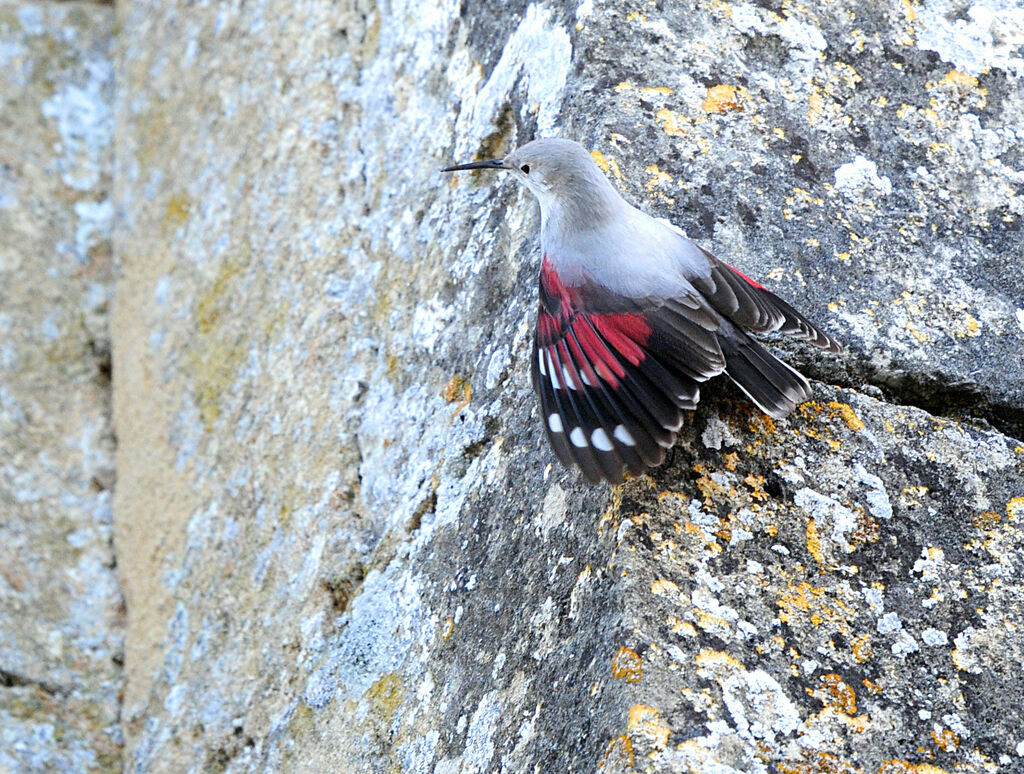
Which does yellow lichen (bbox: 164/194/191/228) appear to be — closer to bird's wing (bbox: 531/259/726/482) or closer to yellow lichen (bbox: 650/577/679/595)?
bird's wing (bbox: 531/259/726/482)

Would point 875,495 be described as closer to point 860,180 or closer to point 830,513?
point 830,513

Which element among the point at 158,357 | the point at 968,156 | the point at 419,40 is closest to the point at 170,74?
the point at 158,357

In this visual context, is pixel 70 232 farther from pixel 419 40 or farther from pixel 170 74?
pixel 419 40

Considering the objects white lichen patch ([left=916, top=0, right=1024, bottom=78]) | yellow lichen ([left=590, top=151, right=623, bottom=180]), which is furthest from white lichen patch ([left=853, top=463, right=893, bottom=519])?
white lichen patch ([left=916, top=0, right=1024, bottom=78])

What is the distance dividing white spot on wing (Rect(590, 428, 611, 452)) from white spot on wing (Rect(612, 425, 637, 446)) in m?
0.02

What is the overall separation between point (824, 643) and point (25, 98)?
13.3 feet

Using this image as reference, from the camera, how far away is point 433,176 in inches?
124

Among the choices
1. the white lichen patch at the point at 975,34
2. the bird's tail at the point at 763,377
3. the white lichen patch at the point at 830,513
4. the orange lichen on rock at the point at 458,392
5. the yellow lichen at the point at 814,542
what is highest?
the white lichen patch at the point at 975,34

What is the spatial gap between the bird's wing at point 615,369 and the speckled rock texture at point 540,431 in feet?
0.31

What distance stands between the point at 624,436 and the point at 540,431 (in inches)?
11.6

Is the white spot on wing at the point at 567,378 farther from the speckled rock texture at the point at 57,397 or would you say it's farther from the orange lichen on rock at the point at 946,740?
the speckled rock texture at the point at 57,397

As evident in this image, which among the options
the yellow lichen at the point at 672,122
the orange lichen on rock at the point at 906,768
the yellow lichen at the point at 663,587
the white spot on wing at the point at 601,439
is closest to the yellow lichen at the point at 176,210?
the yellow lichen at the point at 672,122

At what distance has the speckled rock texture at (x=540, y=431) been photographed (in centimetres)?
200

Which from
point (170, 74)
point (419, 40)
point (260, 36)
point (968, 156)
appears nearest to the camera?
point (968, 156)
